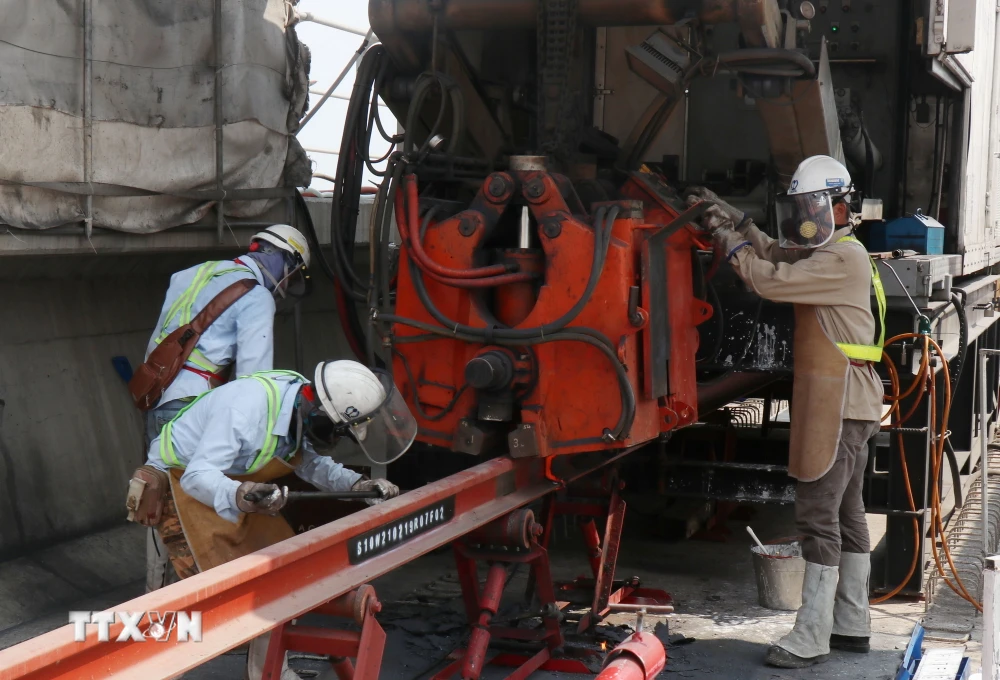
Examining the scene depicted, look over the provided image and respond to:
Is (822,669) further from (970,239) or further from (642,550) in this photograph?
(970,239)

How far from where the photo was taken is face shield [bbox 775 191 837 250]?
5.06 meters

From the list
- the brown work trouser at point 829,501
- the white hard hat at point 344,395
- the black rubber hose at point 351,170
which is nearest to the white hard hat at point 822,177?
the brown work trouser at point 829,501

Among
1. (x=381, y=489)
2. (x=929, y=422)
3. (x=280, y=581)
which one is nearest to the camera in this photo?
(x=280, y=581)

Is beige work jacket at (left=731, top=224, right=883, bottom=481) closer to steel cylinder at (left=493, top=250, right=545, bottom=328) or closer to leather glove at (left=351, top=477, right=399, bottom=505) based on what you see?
steel cylinder at (left=493, top=250, right=545, bottom=328)

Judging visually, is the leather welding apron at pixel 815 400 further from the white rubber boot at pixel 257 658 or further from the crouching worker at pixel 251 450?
the white rubber boot at pixel 257 658

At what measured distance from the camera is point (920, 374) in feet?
18.3

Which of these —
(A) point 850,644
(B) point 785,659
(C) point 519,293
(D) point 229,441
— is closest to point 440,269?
(C) point 519,293

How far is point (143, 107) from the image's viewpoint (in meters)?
5.73

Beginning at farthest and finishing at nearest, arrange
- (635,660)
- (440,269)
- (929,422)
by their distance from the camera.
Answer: (929,422), (440,269), (635,660)

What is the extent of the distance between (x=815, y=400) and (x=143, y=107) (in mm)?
3419

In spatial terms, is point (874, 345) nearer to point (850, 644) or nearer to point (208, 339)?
point (850, 644)

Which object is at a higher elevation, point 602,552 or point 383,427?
point 383,427

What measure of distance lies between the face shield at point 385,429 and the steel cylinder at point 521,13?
1.79m

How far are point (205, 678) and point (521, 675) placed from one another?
1233mm
